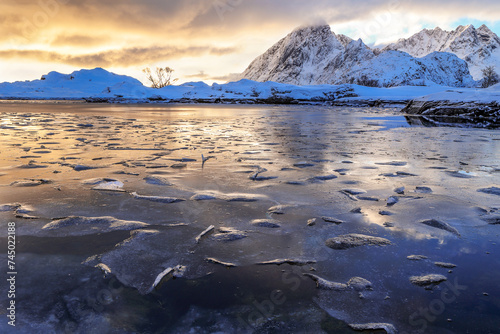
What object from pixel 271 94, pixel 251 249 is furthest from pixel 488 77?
pixel 251 249

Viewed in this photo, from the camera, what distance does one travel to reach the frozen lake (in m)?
1.53

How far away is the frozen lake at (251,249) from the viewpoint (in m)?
1.53

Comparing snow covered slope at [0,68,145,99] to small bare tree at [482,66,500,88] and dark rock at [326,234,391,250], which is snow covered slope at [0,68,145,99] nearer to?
small bare tree at [482,66,500,88]

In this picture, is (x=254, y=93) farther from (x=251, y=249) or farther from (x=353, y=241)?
(x=251, y=249)

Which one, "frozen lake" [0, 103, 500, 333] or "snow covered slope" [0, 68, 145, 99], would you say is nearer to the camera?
"frozen lake" [0, 103, 500, 333]

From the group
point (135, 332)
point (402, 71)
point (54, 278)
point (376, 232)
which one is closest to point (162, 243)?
point (54, 278)

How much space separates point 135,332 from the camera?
1.42 m

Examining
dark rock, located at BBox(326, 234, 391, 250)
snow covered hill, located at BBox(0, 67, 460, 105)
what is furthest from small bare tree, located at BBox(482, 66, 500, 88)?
dark rock, located at BBox(326, 234, 391, 250)

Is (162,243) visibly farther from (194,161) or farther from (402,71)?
(402,71)

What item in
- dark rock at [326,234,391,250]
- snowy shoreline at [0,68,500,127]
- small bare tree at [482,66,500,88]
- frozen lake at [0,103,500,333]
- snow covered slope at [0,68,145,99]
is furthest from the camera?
snow covered slope at [0,68,145,99]

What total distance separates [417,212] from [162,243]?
234cm

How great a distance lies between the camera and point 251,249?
2199 mm

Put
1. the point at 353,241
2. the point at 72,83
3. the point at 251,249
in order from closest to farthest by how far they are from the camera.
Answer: the point at 251,249, the point at 353,241, the point at 72,83

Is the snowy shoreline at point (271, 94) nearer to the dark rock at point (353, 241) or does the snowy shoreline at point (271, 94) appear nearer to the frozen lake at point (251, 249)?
the frozen lake at point (251, 249)
